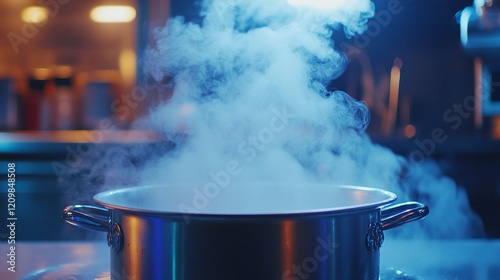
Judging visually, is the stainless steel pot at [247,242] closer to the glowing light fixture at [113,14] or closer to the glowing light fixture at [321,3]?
the glowing light fixture at [321,3]

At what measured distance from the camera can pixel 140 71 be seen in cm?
341

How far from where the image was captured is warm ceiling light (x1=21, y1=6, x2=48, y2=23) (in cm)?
385

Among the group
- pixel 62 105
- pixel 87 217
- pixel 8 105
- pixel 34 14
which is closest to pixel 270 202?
pixel 87 217

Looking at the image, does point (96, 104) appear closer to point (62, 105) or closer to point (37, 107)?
point (62, 105)

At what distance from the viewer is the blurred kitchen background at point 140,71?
3420mm

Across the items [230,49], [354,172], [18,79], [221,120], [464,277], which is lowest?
[464,277]

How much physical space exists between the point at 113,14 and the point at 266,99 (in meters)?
2.84

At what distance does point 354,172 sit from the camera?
48.3 inches

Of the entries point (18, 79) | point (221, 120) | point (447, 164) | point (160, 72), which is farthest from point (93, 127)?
point (221, 120)

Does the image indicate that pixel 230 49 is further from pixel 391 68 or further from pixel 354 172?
pixel 391 68

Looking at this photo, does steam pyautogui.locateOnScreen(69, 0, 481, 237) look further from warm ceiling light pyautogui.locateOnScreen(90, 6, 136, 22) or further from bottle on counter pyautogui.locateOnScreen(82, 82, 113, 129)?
warm ceiling light pyautogui.locateOnScreen(90, 6, 136, 22)

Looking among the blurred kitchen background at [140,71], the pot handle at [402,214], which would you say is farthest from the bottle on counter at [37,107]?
the pot handle at [402,214]

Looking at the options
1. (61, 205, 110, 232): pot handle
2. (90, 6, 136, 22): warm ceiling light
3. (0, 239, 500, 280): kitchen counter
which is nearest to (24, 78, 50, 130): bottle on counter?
(90, 6, 136, 22): warm ceiling light

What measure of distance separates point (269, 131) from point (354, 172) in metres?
0.20
